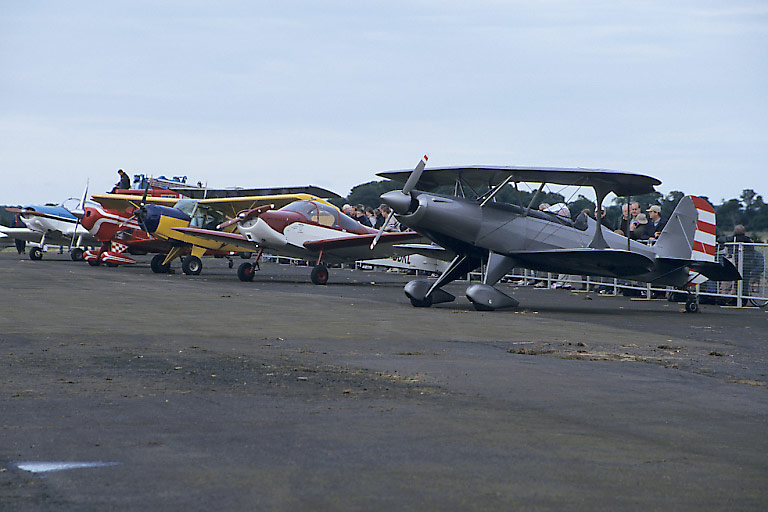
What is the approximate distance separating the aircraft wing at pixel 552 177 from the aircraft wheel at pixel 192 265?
35.5 feet

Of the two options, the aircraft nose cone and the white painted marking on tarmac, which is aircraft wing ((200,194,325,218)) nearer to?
the aircraft nose cone

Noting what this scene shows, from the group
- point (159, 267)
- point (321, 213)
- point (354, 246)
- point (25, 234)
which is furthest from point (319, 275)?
point (25, 234)

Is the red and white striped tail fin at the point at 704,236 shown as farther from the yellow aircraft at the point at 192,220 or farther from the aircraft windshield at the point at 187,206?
the aircraft windshield at the point at 187,206

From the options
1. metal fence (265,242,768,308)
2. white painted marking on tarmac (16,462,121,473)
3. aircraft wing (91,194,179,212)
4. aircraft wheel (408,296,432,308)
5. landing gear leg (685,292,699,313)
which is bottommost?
white painted marking on tarmac (16,462,121,473)

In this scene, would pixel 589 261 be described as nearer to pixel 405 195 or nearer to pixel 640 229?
pixel 405 195

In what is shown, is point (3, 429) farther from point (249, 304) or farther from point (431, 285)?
point (431, 285)

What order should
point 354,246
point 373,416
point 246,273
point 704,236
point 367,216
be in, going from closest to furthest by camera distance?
1. point 373,416
2. point 704,236
3. point 246,273
4. point 354,246
5. point 367,216

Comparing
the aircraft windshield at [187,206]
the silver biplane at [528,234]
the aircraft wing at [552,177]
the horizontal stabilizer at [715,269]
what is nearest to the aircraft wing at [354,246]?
the aircraft windshield at [187,206]

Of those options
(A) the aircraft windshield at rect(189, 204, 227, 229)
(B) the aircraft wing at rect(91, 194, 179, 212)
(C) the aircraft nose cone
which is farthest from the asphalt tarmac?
(B) the aircraft wing at rect(91, 194, 179, 212)

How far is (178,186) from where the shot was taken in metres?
46.5

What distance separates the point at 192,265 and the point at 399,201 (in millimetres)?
11764

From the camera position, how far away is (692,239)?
53.5ft

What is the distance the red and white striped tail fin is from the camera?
53.5 ft

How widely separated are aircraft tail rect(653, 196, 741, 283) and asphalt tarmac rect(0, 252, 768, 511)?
5.41 meters
